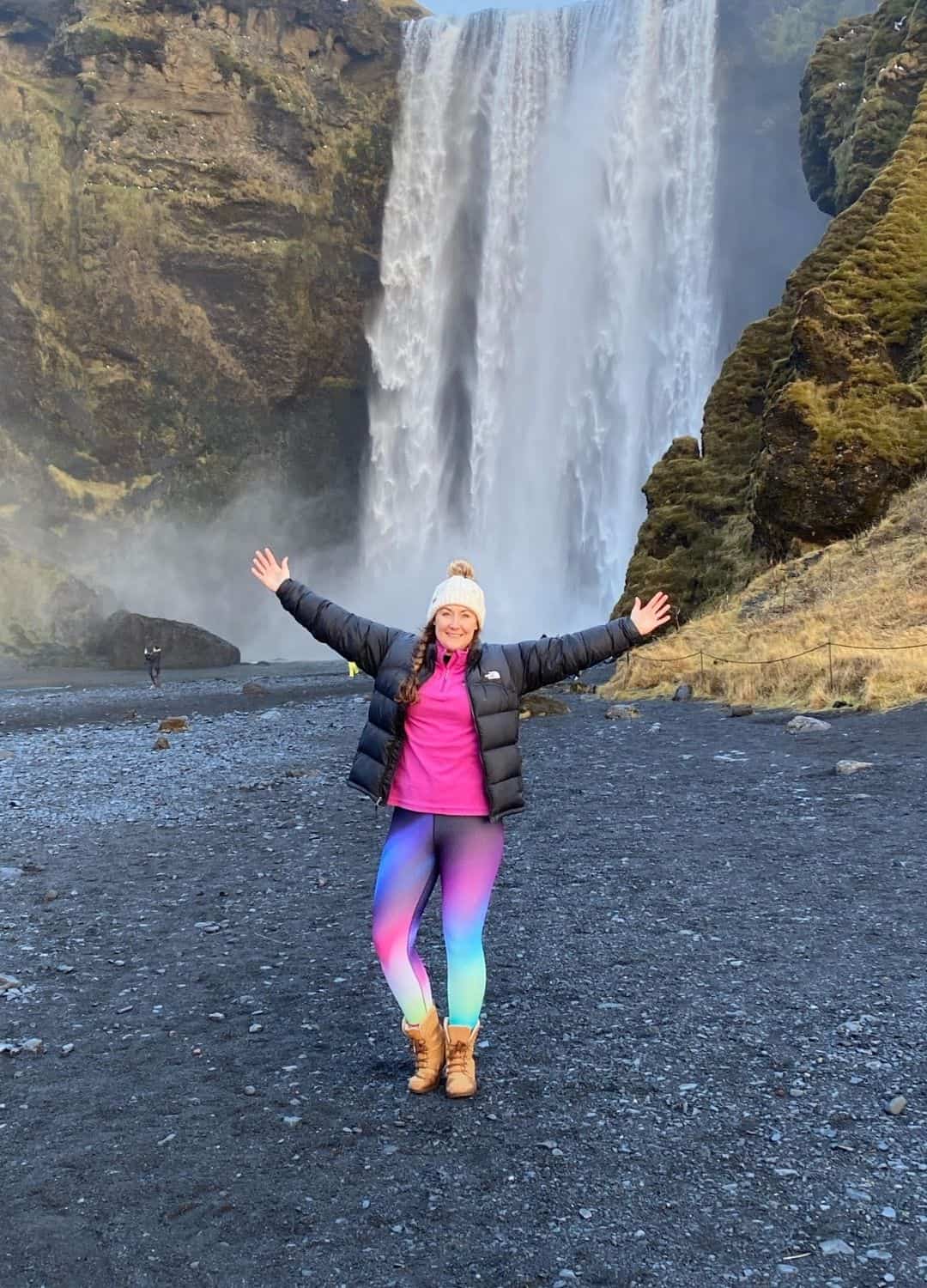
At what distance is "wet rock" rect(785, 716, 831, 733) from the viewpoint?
1341 centimetres

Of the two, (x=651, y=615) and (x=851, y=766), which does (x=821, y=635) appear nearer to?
(x=851, y=766)

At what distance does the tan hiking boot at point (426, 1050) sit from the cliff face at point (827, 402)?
20.2 meters

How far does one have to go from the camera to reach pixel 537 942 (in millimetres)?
6383

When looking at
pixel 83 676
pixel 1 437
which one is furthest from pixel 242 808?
pixel 1 437

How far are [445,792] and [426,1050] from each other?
41.9 inches

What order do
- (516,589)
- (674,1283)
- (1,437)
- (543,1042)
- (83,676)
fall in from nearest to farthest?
(674,1283)
(543,1042)
(83,676)
(516,589)
(1,437)

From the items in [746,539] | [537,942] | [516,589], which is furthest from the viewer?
[516,589]

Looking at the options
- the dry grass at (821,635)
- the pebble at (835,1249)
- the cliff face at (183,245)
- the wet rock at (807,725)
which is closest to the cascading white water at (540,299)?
the cliff face at (183,245)

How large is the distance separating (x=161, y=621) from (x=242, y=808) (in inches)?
1336

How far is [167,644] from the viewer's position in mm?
43438

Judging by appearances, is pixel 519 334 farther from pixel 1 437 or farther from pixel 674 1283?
pixel 674 1283

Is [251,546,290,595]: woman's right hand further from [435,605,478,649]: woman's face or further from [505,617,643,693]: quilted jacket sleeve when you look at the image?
[505,617,643,693]: quilted jacket sleeve

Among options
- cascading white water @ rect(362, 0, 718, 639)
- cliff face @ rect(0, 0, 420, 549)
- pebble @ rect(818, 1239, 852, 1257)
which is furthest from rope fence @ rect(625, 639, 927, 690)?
cliff face @ rect(0, 0, 420, 549)

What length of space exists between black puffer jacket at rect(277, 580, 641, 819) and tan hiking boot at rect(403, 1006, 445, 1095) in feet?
2.93
